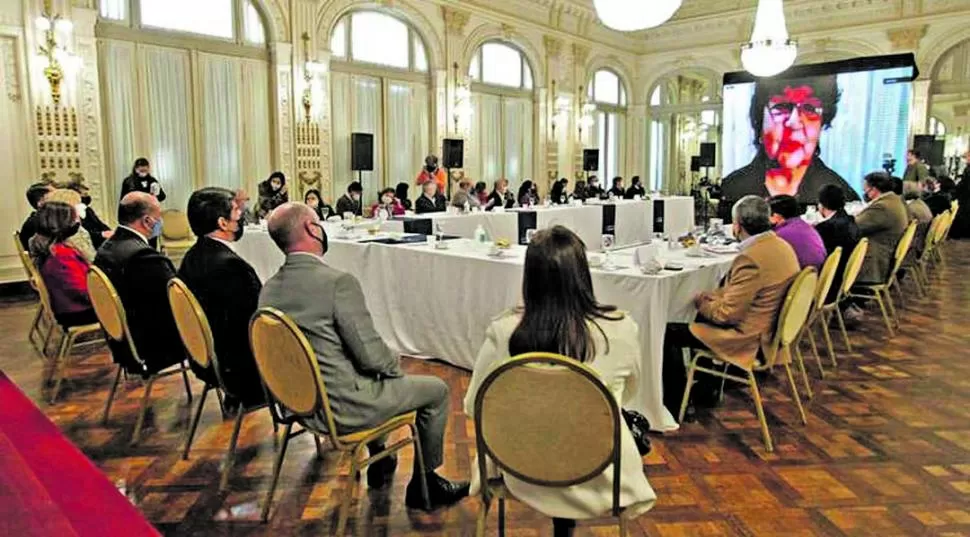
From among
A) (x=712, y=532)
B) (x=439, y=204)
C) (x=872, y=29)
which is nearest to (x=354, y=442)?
(x=712, y=532)

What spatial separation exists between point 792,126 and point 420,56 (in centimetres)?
766

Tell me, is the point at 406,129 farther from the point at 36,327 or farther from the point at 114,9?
the point at 36,327

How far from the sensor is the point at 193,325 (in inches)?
111

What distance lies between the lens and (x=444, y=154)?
11.6 meters

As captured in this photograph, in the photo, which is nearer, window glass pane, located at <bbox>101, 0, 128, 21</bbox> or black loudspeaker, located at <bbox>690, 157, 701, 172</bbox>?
window glass pane, located at <bbox>101, 0, 128, 21</bbox>

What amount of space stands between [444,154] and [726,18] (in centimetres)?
767

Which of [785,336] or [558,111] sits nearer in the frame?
[785,336]

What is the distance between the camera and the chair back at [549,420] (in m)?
1.72

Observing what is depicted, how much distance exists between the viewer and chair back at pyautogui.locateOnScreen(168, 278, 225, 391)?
2.73 meters

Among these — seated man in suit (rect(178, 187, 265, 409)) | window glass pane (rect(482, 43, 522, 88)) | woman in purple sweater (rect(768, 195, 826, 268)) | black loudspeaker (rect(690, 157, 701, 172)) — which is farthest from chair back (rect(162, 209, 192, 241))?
black loudspeaker (rect(690, 157, 701, 172))

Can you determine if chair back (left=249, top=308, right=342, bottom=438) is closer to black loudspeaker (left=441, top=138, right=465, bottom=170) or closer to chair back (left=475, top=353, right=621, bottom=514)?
chair back (left=475, top=353, right=621, bottom=514)

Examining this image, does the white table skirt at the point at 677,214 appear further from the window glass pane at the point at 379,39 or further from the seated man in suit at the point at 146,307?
the seated man in suit at the point at 146,307

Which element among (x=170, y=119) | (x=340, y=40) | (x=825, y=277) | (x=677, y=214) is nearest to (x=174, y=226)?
(x=170, y=119)

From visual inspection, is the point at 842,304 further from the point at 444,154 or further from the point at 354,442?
the point at 444,154
